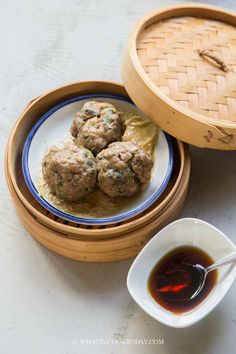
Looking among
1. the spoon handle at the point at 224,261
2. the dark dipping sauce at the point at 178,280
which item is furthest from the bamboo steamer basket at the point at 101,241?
the spoon handle at the point at 224,261

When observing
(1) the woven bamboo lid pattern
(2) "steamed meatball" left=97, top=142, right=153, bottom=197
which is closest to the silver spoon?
(2) "steamed meatball" left=97, top=142, right=153, bottom=197

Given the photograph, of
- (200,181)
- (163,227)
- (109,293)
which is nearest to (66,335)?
(109,293)

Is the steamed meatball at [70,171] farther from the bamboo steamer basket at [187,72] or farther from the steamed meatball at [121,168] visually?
the bamboo steamer basket at [187,72]

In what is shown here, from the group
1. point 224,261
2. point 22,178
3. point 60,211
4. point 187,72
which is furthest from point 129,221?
point 187,72

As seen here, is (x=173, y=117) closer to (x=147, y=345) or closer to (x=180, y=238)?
(x=180, y=238)

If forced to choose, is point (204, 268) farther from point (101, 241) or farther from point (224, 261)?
point (101, 241)

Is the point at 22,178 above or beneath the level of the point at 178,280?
above
